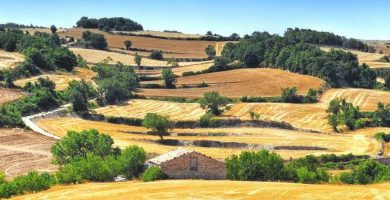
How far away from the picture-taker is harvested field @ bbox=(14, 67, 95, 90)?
141 m

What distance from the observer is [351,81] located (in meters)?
158

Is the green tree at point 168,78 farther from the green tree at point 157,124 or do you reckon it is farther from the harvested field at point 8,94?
the green tree at point 157,124

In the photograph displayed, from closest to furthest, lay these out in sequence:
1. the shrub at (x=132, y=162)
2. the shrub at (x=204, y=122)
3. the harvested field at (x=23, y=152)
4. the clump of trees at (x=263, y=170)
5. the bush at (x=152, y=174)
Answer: the clump of trees at (x=263, y=170) → the bush at (x=152, y=174) → the shrub at (x=132, y=162) → the harvested field at (x=23, y=152) → the shrub at (x=204, y=122)

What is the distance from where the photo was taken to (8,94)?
12469cm

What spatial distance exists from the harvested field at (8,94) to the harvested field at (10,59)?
69.7 feet

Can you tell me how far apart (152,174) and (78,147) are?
1482 cm

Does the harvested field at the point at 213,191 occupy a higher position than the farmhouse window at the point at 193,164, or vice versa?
the harvested field at the point at 213,191

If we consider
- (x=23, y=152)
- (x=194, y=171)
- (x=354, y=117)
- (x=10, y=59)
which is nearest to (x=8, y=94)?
(x=10, y=59)

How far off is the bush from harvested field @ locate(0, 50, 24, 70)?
10075cm

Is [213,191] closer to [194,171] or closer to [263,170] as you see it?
[263,170]

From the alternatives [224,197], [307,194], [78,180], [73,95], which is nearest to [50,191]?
[78,180]

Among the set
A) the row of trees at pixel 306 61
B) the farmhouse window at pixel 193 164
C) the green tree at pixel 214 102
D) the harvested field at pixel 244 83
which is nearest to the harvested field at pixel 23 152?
the farmhouse window at pixel 193 164

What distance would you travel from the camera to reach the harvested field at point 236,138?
90.6 m

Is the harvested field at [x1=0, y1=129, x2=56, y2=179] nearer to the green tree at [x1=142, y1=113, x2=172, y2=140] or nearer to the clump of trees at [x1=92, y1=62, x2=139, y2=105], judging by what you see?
the green tree at [x1=142, y1=113, x2=172, y2=140]
